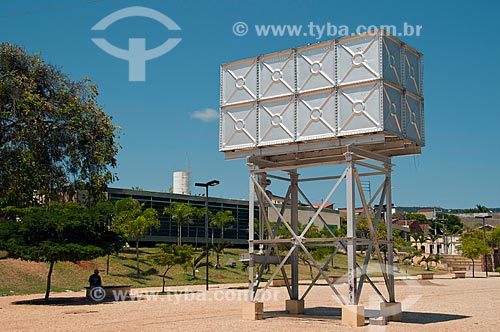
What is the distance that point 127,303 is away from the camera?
2883 centimetres

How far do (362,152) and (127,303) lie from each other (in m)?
14.0

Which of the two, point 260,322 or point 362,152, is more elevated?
point 362,152

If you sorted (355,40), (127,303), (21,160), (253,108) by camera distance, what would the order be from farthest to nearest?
(21,160) < (127,303) < (253,108) < (355,40)

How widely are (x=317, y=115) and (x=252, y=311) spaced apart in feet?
22.4

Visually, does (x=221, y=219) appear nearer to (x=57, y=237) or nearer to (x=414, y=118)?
(x=57, y=237)

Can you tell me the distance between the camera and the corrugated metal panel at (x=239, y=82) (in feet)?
73.9

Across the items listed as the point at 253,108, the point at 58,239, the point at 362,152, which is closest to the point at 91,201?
the point at 58,239

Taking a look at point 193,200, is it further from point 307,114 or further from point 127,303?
point 307,114

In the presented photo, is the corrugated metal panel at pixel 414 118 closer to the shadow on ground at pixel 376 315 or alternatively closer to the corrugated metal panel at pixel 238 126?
the corrugated metal panel at pixel 238 126

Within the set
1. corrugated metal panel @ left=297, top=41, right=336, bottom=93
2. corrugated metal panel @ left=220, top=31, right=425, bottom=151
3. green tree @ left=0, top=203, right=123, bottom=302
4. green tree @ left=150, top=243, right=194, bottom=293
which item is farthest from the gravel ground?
green tree @ left=150, top=243, right=194, bottom=293

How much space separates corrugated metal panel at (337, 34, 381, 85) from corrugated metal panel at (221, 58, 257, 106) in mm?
3397

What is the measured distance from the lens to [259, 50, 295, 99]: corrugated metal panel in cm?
2164

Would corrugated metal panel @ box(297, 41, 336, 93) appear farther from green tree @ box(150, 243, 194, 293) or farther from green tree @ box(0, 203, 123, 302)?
green tree @ box(150, 243, 194, 293)

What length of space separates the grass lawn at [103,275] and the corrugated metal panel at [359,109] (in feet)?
77.0
